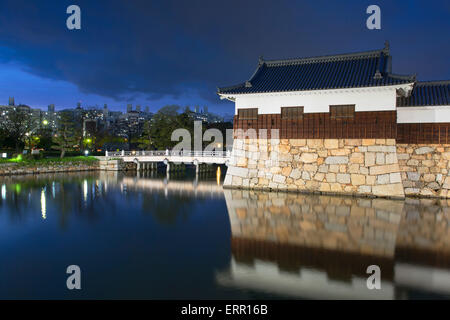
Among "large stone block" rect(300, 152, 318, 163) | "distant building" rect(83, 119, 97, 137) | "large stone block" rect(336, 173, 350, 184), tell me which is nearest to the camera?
"large stone block" rect(336, 173, 350, 184)

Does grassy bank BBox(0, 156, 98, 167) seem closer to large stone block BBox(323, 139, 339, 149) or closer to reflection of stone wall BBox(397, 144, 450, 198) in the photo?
large stone block BBox(323, 139, 339, 149)

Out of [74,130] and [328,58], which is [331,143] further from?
[74,130]

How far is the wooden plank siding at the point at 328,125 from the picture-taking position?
15.7 meters

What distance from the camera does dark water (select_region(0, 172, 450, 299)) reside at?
18.6 ft

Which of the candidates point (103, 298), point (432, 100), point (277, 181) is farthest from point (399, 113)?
point (103, 298)

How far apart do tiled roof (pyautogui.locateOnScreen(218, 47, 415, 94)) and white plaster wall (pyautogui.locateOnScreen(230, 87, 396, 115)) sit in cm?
38

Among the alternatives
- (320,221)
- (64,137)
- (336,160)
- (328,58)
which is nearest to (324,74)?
(328,58)

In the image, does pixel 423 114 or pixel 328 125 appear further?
pixel 328 125

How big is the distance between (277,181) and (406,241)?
9.39 metres

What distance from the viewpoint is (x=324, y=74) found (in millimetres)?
17891

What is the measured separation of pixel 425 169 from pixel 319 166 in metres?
5.53

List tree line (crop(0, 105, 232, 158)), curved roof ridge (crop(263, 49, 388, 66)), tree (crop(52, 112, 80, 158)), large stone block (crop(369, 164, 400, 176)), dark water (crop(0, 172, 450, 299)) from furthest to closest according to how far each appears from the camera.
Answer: tree line (crop(0, 105, 232, 158)) < tree (crop(52, 112, 80, 158)) < curved roof ridge (crop(263, 49, 388, 66)) < large stone block (crop(369, 164, 400, 176)) < dark water (crop(0, 172, 450, 299))

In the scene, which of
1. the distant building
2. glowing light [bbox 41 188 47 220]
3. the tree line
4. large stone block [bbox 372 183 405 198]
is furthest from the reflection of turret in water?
the distant building

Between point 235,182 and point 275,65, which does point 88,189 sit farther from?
point 275,65
